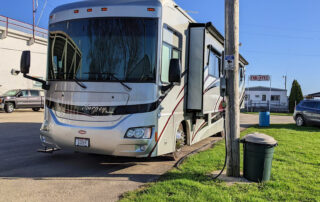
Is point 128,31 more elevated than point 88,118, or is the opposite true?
point 128,31

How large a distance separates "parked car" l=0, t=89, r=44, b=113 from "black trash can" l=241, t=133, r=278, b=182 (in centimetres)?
1918

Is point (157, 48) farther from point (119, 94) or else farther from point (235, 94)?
point (235, 94)

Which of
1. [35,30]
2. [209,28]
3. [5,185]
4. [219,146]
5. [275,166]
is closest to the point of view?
[5,185]

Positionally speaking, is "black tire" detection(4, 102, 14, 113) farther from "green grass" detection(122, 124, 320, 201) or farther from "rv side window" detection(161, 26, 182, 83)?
"rv side window" detection(161, 26, 182, 83)

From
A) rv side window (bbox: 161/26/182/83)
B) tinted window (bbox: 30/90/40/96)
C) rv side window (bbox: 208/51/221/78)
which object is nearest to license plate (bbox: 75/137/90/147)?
rv side window (bbox: 161/26/182/83)

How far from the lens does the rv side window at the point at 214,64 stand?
23.9 ft

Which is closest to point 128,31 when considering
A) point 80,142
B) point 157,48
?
point 157,48

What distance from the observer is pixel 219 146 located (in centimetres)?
812

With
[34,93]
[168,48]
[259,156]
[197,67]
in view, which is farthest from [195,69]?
[34,93]

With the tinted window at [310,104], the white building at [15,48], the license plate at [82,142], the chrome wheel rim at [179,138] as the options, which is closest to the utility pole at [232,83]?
the chrome wheel rim at [179,138]

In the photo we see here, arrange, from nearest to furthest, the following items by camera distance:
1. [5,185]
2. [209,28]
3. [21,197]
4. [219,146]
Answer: [21,197] → [5,185] → [209,28] → [219,146]

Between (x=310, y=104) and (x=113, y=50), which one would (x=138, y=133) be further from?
(x=310, y=104)

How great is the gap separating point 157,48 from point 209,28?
2254 mm

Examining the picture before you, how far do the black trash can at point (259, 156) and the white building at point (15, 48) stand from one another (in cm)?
2243
